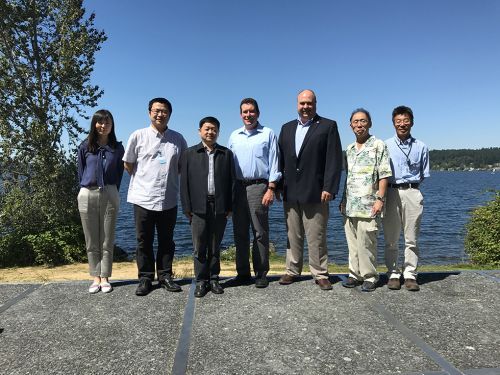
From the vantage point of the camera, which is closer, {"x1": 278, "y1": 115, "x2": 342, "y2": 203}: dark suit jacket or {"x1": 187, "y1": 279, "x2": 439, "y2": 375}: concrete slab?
{"x1": 187, "y1": 279, "x2": 439, "y2": 375}: concrete slab

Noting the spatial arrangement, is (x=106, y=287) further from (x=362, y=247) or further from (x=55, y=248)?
(x=55, y=248)

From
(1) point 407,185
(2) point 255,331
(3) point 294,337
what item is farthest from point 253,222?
(1) point 407,185

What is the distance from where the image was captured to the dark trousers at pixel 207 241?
15.9 ft

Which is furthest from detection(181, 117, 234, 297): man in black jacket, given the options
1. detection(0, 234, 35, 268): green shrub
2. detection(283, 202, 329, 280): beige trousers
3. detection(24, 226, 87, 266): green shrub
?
detection(0, 234, 35, 268): green shrub

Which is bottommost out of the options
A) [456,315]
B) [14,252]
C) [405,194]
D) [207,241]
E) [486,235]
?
[14,252]

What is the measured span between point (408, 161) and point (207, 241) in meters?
2.88

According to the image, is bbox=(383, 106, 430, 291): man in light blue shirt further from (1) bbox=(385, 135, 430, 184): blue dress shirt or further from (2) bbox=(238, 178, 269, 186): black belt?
(2) bbox=(238, 178, 269, 186): black belt

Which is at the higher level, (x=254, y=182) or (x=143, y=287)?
(x=254, y=182)

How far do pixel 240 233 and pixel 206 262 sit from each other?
0.59m

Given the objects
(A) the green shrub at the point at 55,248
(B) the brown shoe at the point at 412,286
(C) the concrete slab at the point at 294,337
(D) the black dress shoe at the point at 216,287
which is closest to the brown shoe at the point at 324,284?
(C) the concrete slab at the point at 294,337

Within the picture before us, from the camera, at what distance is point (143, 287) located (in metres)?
4.92

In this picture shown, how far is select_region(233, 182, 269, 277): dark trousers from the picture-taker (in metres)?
Result: 5.04

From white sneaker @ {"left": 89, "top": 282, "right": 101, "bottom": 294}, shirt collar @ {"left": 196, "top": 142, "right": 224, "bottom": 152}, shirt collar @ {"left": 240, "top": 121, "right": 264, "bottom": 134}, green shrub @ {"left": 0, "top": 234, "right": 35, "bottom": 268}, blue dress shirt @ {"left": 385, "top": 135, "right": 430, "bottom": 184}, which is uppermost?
shirt collar @ {"left": 240, "top": 121, "right": 264, "bottom": 134}

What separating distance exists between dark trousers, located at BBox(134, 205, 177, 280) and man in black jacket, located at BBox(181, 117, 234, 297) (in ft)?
1.20
